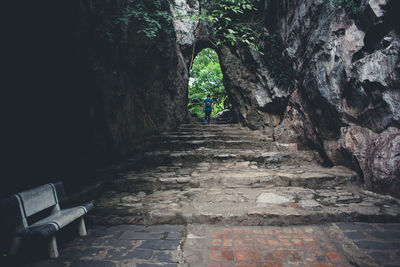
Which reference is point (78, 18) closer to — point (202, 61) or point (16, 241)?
point (16, 241)

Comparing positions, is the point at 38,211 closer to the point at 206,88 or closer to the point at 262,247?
the point at 262,247

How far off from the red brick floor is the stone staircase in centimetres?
18

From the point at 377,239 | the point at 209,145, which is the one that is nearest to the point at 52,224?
the point at 377,239

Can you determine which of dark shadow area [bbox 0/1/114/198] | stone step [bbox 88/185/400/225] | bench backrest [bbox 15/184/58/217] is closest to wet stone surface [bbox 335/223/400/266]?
stone step [bbox 88/185/400/225]

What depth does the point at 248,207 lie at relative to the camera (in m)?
2.69

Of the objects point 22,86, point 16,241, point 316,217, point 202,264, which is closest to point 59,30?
point 22,86

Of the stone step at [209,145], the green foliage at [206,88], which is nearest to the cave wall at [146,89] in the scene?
the stone step at [209,145]

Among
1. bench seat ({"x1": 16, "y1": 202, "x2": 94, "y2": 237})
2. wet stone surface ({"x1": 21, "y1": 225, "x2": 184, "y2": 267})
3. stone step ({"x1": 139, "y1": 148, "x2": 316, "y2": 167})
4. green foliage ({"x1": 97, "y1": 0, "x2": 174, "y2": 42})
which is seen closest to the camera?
bench seat ({"x1": 16, "y1": 202, "x2": 94, "y2": 237})

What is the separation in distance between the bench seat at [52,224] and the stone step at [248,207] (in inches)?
18.0

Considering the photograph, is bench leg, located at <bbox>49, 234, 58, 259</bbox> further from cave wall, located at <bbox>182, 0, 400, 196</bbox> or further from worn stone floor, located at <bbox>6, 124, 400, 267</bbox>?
cave wall, located at <bbox>182, 0, 400, 196</bbox>

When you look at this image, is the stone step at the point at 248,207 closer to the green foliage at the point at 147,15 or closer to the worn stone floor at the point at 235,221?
the worn stone floor at the point at 235,221

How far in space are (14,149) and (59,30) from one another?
1.60 meters

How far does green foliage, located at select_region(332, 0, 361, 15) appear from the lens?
143 inches

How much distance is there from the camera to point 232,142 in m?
Answer: 5.42
